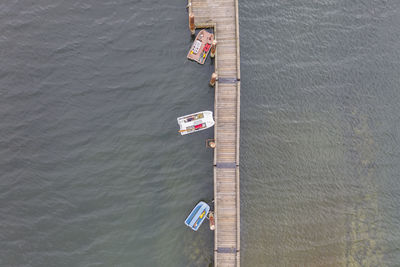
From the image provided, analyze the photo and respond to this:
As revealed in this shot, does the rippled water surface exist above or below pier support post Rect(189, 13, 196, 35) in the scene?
below

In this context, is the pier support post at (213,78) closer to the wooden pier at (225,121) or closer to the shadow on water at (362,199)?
the wooden pier at (225,121)

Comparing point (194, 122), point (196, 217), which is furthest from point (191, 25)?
point (196, 217)

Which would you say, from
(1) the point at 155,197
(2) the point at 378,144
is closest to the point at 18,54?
(1) the point at 155,197

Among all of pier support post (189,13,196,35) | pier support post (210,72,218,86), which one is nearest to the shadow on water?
pier support post (210,72,218,86)

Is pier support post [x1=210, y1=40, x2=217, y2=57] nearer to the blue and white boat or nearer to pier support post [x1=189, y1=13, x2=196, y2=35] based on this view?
pier support post [x1=189, y1=13, x2=196, y2=35]

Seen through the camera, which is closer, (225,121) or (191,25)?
(225,121)

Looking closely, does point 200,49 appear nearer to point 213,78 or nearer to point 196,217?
point 213,78

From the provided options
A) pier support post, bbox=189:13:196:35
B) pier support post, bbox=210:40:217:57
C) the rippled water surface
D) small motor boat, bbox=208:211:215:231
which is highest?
pier support post, bbox=189:13:196:35
